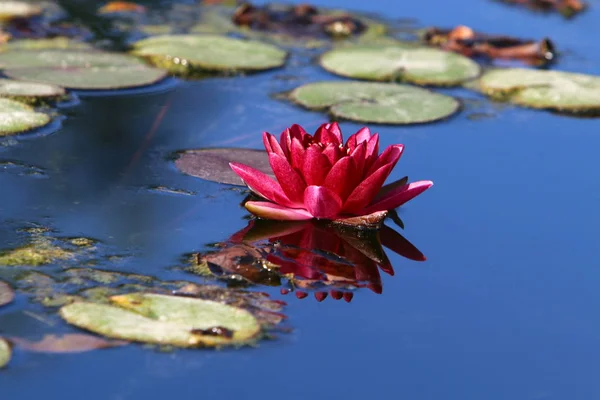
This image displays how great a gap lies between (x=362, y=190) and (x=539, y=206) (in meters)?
0.86

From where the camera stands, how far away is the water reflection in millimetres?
2914

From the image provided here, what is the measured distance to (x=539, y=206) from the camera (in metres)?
3.73

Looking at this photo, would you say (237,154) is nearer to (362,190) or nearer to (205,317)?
(362,190)

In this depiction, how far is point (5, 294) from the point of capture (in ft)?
8.78

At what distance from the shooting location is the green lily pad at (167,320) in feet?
8.20

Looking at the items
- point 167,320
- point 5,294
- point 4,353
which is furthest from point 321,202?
point 4,353

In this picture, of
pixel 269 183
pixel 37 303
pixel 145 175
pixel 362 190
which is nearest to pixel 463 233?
pixel 362 190

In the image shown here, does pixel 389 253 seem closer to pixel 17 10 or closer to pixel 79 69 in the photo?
pixel 79 69

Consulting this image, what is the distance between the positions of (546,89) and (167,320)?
332 centimetres

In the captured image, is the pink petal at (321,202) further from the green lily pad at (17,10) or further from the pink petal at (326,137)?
the green lily pad at (17,10)

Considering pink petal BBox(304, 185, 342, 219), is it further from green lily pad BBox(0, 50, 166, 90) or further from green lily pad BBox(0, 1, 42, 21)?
green lily pad BBox(0, 1, 42, 21)

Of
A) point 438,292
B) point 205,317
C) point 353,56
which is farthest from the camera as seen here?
point 353,56

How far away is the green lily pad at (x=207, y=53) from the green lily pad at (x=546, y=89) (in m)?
1.33

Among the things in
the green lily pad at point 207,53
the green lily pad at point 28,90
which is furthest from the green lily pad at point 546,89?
the green lily pad at point 28,90
